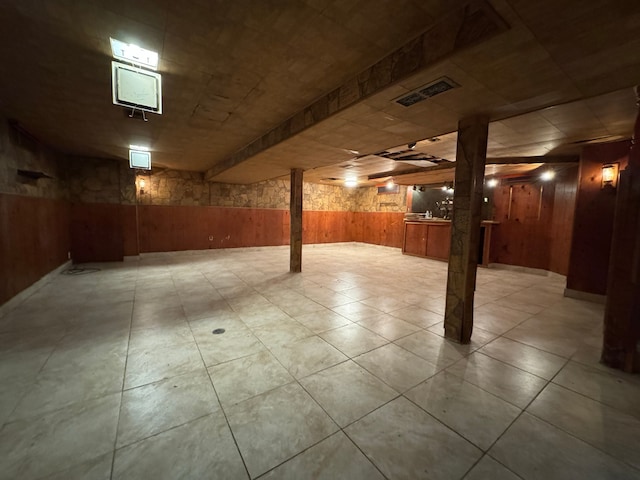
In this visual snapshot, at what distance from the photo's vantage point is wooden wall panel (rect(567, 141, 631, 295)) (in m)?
4.45

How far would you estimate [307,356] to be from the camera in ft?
8.54

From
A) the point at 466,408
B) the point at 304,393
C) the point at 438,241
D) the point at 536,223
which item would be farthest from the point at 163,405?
the point at 536,223

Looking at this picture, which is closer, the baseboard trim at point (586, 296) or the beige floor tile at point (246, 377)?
the beige floor tile at point (246, 377)

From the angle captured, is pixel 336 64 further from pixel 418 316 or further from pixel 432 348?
pixel 418 316

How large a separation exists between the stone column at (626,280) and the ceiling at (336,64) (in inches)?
39.2

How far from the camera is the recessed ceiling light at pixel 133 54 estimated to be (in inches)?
85.4

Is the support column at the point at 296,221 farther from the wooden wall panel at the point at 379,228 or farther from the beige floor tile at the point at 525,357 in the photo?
the wooden wall panel at the point at 379,228

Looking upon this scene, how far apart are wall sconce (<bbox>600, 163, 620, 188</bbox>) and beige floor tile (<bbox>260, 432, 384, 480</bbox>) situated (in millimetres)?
6090

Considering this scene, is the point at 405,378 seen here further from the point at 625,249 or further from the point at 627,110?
the point at 627,110

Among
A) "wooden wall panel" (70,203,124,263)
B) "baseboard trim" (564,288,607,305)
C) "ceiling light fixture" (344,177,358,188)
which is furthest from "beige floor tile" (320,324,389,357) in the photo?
"wooden wall panel" (70,203,124,263)

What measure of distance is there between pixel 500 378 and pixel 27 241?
708 cm

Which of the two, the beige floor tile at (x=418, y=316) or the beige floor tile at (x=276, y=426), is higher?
the beige floor tile at (x=418, y=316)

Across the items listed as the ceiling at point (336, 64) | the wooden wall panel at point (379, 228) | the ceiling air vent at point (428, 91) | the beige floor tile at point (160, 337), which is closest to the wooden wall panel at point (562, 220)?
the ceiling at point (336, 64)

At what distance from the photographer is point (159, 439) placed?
5.24ft
